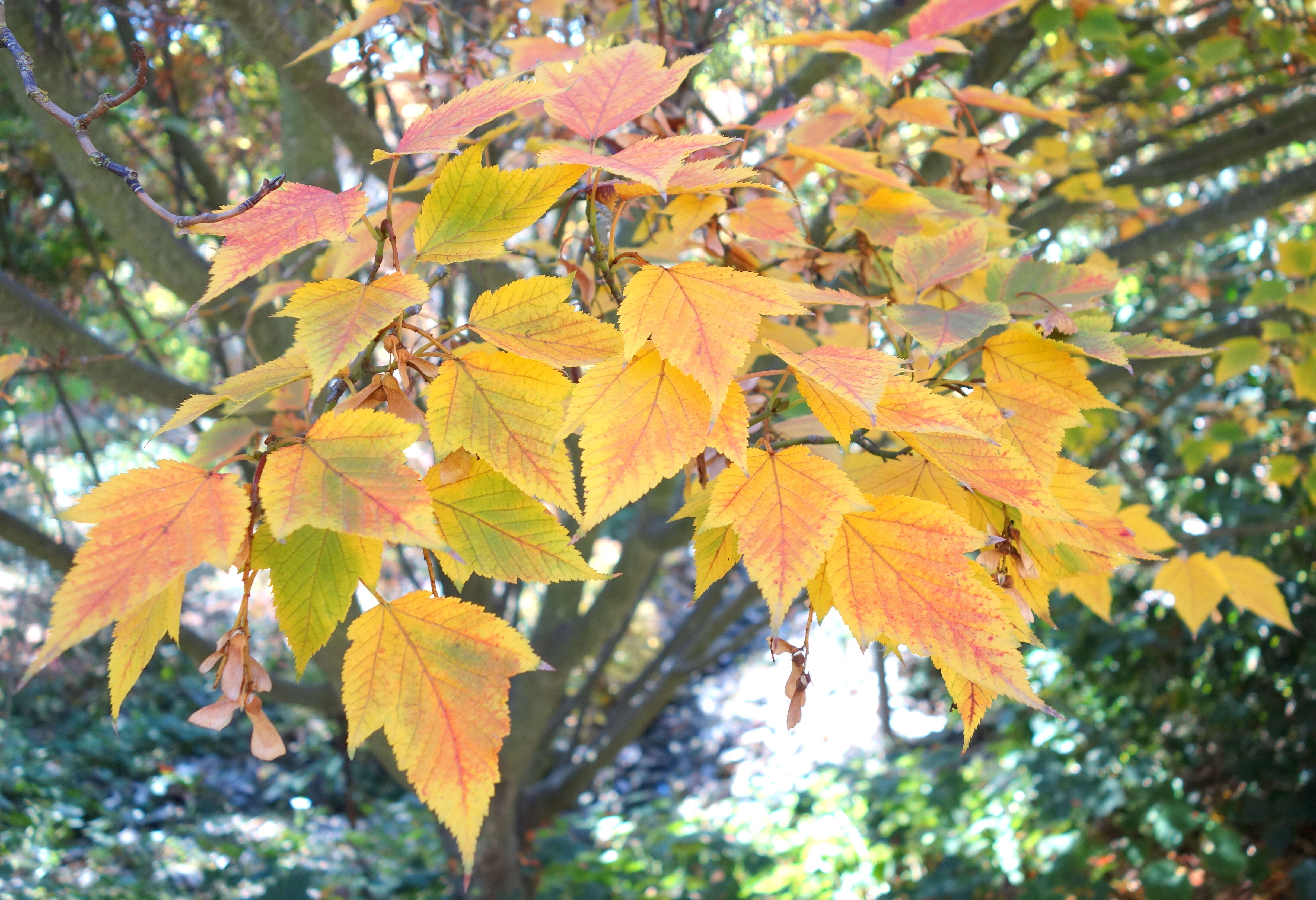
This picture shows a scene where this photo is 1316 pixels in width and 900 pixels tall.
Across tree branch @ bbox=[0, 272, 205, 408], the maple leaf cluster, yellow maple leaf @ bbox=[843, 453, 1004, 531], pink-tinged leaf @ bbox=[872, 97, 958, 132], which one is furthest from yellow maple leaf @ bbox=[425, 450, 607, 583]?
tree branch @ bbox=[0, 272, 205, 408]

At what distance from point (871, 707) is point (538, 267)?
3986 mm

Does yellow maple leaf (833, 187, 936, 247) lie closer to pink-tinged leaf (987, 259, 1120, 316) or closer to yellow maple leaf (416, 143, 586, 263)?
pink-tinged leaf (987, 259, 1120, 316)

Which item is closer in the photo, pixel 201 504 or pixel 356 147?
pixel 201 504

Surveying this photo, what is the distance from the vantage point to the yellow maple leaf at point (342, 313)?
0.43 meters

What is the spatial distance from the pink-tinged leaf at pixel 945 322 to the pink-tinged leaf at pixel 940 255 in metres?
0.06

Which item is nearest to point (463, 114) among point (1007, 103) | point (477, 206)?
point (477, 206)

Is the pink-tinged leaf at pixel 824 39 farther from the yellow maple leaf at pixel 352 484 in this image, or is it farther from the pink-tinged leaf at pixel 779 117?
the yellow maple leaf at pixel 352 484

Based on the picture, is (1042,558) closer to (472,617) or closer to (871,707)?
(472,617)

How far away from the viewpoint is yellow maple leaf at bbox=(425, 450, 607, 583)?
19.4 inches

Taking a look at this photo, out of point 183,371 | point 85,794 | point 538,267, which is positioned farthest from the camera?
point 183,371

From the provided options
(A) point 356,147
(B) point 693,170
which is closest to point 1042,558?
(B) point 693,170

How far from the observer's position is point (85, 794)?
9.82ft

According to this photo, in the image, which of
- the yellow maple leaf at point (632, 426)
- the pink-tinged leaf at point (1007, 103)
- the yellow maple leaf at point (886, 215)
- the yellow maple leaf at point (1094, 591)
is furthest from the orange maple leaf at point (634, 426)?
the pink-tinged leaf at point (1007, 103)

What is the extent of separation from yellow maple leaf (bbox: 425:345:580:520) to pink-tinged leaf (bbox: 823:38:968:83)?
19.9 inches
